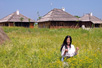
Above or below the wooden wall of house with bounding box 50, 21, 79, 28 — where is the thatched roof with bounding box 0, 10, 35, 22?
above

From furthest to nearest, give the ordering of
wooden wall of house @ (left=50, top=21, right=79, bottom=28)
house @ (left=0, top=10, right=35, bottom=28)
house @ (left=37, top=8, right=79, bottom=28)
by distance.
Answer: house @ (left=0, top=10, right=35, bottom=28)
wooden wall of house @ (left=50, top=21, right=79, bottom=28)
house @ (left=37, top=8, right=79, bottom=28)

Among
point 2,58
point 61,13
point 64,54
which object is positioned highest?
point 61,13

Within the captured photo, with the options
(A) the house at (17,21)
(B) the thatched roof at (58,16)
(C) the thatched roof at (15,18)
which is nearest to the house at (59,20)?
(B) the thatched roof at (58,16)

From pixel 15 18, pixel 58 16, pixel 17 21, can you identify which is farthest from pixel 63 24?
pixel 15 18

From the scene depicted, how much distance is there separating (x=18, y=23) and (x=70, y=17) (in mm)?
12904

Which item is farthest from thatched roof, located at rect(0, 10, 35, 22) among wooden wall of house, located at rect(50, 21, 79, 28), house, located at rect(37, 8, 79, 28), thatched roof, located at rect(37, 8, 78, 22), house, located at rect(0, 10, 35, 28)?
wooden wall of house, located at rect(50, 21, 79, 28)

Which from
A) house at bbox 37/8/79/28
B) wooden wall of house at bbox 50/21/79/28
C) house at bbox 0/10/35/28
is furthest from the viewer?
house at bbox 0/10/35/28

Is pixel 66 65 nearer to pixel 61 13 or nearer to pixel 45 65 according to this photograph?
pixel 45 65

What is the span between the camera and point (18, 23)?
36469 mm

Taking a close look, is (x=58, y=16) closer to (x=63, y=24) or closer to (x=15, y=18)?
(x=63, y=24)

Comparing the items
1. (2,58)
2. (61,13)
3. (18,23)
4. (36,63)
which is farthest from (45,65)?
(18,23)

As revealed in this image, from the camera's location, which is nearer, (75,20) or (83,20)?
(75,20)

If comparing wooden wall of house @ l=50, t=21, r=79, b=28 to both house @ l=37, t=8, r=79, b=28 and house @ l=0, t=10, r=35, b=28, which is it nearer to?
house @ l=37, t=8, r=79, b=28

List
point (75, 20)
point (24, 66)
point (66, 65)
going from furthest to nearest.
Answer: point (75, 20), point (24, 66), point (66, 65)
